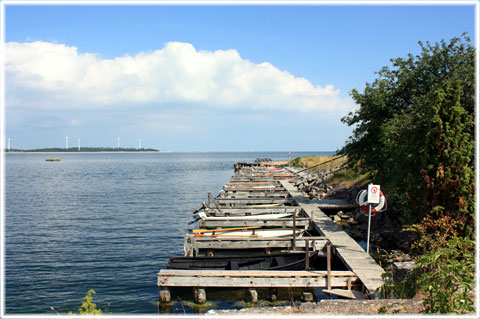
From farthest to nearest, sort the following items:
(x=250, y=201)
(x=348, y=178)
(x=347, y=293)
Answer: (x=348, y=178) → (x=250, y=201) → (x=347, y=293)

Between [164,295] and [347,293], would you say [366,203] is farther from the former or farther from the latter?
[164,295]

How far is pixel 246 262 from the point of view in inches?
512

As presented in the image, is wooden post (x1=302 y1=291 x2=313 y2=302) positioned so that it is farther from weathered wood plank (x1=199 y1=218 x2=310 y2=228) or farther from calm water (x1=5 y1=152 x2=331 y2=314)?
weathered wood plank (x1=199 y1=218 x2=310 y2=228)

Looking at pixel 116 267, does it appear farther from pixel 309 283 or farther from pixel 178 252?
pixel 309 283

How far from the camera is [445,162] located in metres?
11.9

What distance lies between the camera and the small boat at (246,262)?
41.5ft

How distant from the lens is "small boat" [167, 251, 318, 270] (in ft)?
41.5

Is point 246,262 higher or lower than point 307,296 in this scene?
higher

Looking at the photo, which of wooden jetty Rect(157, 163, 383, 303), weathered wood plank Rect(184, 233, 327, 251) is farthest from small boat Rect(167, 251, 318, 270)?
weathered wood plank Rect(184, 233, 327, 251)

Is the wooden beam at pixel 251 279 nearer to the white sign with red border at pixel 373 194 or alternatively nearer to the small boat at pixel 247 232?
the white sign with red border at pixel 373 194

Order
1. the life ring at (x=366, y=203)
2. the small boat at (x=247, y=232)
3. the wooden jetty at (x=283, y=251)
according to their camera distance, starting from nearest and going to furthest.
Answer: the wooden jetty at (x=283, y=251)
the life ring at (x=366, y=203)
the small boat at (x=247, y=232)

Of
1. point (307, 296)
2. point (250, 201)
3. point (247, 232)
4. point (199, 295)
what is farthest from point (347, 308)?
point (250, 201)

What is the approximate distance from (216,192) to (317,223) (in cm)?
2860

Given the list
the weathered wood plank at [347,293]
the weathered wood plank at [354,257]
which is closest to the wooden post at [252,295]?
the weathered wood plank at [347,293]
